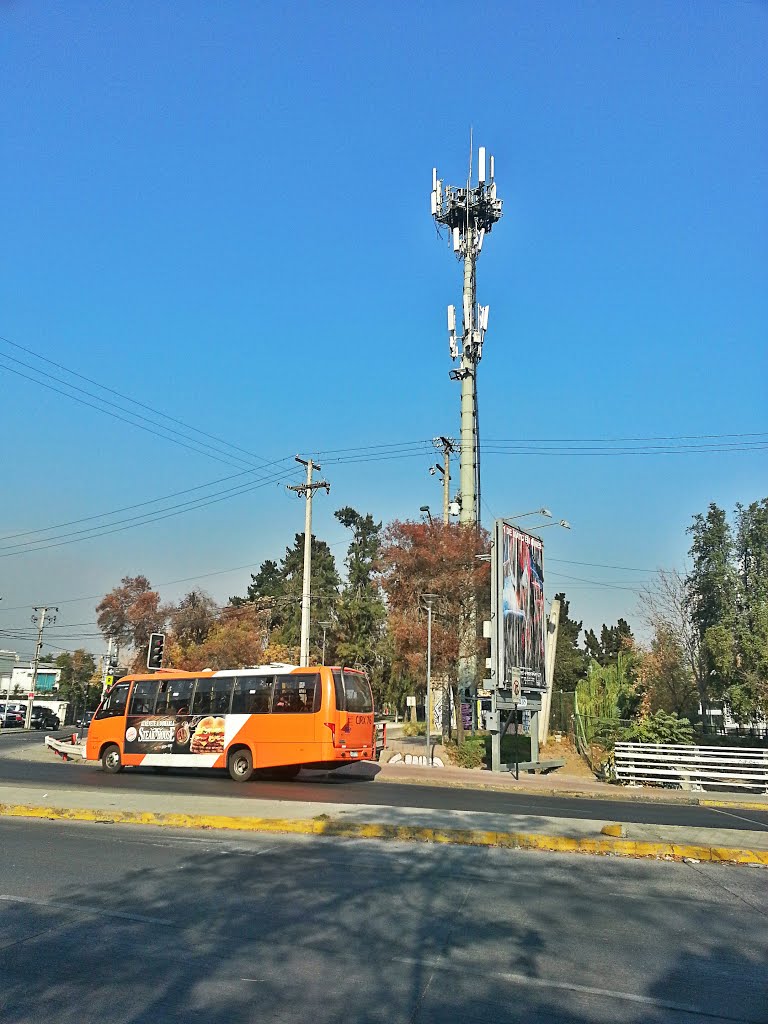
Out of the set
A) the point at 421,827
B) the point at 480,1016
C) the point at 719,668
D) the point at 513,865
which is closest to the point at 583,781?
the point at 719,668

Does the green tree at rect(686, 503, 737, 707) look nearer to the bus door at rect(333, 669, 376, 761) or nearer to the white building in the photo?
the bus door at rect(333, 669, 376, 761)

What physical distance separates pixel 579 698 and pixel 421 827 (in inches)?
960

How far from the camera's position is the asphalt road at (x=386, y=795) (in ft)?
50.7

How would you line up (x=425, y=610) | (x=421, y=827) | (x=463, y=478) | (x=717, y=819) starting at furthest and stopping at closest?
(x=463, y=478) → (x=425, y=610) → (x=717, y=819) → (x=421, y=827)

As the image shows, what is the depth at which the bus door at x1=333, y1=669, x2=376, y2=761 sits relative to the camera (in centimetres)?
2120

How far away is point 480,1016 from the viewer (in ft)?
15.5

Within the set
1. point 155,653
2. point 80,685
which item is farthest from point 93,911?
point 80,685

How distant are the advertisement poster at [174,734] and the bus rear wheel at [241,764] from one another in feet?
1.95

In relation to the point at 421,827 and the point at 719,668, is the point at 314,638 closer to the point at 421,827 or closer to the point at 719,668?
→ the point at 719,668

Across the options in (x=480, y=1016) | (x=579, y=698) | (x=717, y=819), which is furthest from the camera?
(x=579, y=698)

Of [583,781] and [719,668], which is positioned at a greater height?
[719,668]

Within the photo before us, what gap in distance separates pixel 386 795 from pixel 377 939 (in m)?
12.5

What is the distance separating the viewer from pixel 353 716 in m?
21.7

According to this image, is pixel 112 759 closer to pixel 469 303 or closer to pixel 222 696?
pixel 222 696
